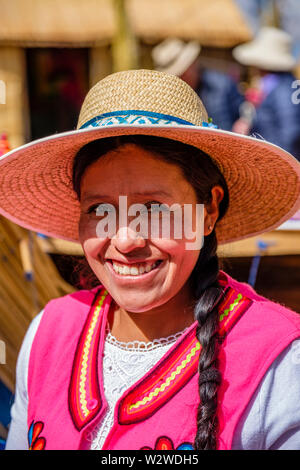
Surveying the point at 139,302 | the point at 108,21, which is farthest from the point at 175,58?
the point at 139,302

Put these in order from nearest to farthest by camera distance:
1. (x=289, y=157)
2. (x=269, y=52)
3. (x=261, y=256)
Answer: (x=289, y=157)
(x=261, y=256)
(x=269, y=52)

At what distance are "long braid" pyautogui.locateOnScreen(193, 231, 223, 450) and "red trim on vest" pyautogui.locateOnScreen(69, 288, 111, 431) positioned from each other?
0.87 ft

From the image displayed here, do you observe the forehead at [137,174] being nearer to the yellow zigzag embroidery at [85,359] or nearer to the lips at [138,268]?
the lips at [138,268]

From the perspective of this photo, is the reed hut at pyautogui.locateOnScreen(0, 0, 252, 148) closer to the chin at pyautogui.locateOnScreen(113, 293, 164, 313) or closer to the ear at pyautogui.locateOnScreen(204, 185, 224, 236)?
the ear at pyautogui.locateOnScreen(204, 185, 224, 236)

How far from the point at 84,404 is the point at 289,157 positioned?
2.51 feet

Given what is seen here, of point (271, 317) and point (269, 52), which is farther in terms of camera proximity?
point (269, 52)

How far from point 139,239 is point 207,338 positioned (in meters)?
0.28

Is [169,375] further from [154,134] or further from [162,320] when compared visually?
[154,134]

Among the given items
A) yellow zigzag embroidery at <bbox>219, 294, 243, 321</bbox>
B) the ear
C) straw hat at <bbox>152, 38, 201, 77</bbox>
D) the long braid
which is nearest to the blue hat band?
the ear

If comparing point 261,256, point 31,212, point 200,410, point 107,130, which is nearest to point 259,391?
point 200,410

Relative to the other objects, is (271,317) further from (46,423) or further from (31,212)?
(31,212)

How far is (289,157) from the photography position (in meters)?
1.28

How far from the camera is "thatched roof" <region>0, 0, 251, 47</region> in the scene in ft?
19.7

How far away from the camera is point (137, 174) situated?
1.21 metres
